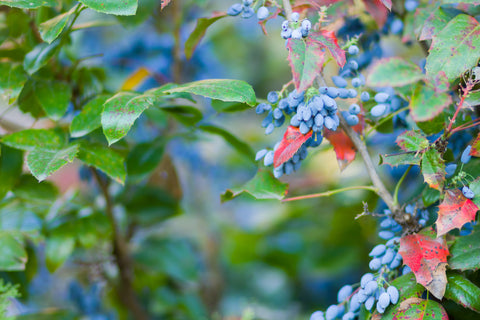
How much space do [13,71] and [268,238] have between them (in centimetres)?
88

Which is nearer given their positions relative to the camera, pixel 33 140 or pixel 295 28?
pixel 295 28

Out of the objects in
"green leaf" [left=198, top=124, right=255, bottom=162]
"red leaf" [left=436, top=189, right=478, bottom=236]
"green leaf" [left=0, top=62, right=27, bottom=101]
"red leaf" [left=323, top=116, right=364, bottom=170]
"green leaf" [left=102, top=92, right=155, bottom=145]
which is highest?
"green leaf" [left=102, top=92, right=155, bottom=145]

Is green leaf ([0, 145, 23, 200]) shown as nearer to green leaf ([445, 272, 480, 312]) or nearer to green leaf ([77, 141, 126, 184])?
green leaf ([77, 141, 126, 184])

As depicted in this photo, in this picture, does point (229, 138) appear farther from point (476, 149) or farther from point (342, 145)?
point (476, 149)

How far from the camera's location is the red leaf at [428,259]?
0.45 metres

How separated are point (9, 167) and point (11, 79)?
145mm

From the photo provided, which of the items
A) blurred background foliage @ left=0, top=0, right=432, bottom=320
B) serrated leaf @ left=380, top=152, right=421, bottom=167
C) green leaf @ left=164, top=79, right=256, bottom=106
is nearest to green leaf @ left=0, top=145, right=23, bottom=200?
blurred background foliage @ left=0, top=0, right=432, bottom=320

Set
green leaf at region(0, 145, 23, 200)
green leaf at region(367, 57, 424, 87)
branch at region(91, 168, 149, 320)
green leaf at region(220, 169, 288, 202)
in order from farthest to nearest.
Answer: branch at region(91, 168, 149, 320) → green leaf at region(0, 145, 23, 200) → green leaf at region(220, 169, 288, 202) → green leaf at region(367, 57, 424, 87)

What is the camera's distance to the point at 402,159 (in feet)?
1.64

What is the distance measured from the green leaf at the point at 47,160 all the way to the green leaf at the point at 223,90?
0.46 feet

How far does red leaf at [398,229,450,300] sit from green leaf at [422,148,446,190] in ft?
0.21

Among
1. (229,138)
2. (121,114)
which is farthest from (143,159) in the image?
(121,114)

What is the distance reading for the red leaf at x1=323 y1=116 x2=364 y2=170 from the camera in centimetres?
56

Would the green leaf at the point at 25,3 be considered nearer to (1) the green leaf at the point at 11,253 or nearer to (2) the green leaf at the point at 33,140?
(2) the green leaf at the point at 33,140
